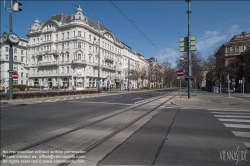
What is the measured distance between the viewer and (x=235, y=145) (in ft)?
15.0

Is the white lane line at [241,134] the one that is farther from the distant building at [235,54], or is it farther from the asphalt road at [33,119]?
the distant building at [235,54]

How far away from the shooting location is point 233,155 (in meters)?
3.96

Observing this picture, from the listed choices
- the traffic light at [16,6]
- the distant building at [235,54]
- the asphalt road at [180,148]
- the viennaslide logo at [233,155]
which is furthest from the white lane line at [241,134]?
the distant building at [235,54]

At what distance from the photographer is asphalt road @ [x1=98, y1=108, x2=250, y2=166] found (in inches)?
142

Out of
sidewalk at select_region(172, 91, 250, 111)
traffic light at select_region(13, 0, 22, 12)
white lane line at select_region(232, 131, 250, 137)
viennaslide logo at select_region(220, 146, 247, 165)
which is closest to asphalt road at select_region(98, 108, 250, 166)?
viennaslide logo at select_region(220, 146, 247, 165)

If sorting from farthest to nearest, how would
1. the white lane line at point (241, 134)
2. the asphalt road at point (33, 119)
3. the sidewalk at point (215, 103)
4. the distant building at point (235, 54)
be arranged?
1. the distant building at point (235, 54)
2. the sidewalk at point (215, 103)
3. the white lane line at point (241, 134)
4. the asphalt road at point (33, 119)

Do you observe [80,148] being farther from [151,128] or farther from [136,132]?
[151,128]

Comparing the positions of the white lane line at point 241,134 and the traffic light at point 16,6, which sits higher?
the traffic light at point 16,6

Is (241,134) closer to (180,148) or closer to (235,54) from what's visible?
(180,148)

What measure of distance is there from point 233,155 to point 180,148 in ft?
4.11

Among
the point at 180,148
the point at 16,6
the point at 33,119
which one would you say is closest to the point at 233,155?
the point at 180,148

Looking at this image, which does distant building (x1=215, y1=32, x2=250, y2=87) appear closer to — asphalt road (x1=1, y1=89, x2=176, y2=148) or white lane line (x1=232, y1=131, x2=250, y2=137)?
white lane line (x1=232, y1=131, x2=250, y2=137)

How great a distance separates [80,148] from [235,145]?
4413mm

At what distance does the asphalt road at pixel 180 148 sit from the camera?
3.62 meters
